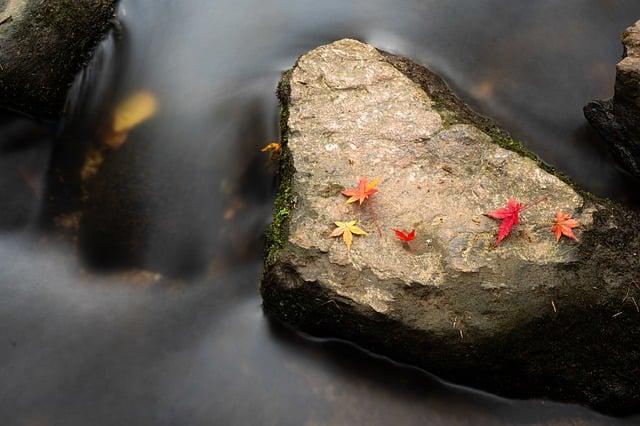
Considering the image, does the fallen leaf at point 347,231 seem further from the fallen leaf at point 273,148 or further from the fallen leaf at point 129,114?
the fallen leaf at point 129,114

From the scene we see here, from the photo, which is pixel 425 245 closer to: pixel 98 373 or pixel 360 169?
pixel 360 169

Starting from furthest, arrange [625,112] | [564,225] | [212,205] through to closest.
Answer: [212,205]
[625,112]
[564,225]

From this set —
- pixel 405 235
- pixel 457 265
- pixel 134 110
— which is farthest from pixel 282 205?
pixel 134 110

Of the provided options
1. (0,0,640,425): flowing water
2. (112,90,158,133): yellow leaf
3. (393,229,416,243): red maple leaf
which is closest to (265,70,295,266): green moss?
(0,0,640,425): flowing water

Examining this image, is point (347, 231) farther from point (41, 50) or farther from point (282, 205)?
point (41, 50)

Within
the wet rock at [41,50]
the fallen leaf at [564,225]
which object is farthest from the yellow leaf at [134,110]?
the fallen leaf at [564,225]

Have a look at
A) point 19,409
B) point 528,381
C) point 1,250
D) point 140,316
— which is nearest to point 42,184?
point 1,250

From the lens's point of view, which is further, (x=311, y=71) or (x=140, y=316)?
(x=311, y=71)
